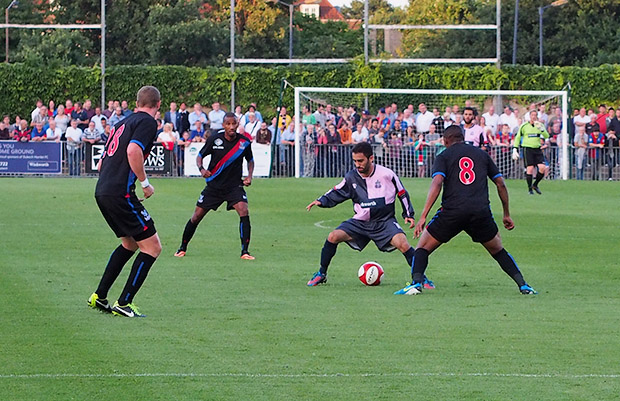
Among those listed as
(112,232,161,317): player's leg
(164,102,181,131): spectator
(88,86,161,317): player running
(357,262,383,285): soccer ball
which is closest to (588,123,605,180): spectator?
(164,102,181,131): spectator

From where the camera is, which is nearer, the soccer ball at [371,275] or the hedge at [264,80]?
the soccer ball at [371,275]

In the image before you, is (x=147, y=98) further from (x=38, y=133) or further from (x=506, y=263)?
(x=38, y=133)

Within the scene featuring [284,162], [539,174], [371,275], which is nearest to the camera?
[371,275]

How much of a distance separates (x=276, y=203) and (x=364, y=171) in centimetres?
1203

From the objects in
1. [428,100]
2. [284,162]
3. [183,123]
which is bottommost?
[284,162]

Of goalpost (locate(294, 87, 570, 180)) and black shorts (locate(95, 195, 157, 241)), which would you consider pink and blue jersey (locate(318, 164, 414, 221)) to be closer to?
black shorts (locate(95, 195, 157, 241))

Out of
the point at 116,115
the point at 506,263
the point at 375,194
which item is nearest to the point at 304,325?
the point at 506,263

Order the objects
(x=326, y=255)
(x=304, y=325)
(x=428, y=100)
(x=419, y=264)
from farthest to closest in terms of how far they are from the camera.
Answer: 1. (x=428, y=100)
2. (x=326, y=255)
3. (x=419, y=264)
4. (x=304, y=325)

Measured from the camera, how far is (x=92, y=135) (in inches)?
1314

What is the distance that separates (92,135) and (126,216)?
24340 millimetres

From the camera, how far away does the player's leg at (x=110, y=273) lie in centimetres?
974

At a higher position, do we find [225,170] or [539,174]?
[225,170]

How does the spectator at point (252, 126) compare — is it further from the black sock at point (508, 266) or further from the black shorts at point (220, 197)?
the black sock at point (508, 266)

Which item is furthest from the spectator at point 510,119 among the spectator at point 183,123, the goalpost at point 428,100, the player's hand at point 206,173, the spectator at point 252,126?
the player's hand at point 206,173
